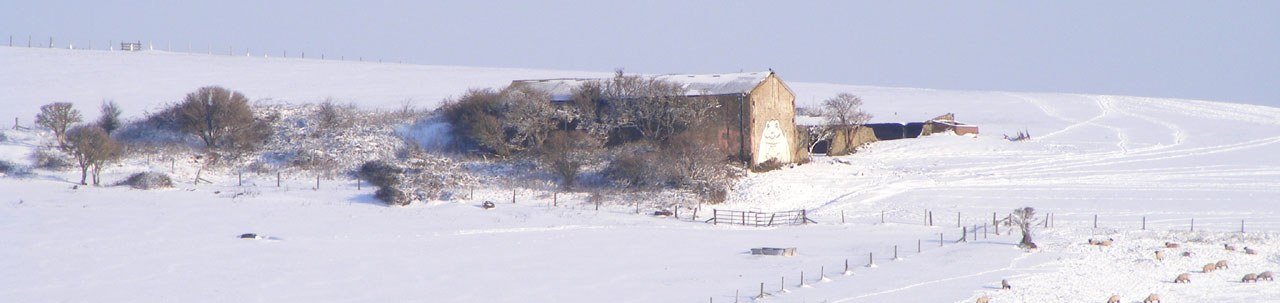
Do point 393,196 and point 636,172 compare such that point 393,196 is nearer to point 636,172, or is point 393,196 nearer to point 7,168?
point 636,172

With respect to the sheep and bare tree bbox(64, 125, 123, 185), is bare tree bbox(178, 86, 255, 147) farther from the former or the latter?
the sheep

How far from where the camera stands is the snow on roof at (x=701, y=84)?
163 feet

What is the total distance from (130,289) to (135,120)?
33026 mm

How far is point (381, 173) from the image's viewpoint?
43500 millimetres

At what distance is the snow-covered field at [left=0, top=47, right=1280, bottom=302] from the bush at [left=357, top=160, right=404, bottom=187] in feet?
2.65

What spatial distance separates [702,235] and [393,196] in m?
12.8

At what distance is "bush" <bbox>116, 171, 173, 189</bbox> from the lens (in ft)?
133

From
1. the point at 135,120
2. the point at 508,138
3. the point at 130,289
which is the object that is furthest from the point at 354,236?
the point at 135,120

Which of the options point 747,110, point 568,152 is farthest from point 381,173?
point 747,110

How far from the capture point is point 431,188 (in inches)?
1623

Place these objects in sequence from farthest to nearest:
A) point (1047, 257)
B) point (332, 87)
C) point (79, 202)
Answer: point (332, 87) → point (79, 202) → point (1047, 257)

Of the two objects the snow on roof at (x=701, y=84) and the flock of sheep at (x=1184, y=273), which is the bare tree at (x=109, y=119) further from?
the flock of sheep at (x=1184, y=273)

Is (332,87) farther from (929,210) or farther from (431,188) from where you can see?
(929,210)

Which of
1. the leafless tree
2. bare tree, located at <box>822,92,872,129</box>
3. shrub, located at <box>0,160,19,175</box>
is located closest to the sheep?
the leafless tree
